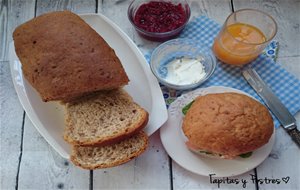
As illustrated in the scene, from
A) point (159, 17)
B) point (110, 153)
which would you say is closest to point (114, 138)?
point (110, 153)

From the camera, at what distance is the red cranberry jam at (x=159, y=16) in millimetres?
2199

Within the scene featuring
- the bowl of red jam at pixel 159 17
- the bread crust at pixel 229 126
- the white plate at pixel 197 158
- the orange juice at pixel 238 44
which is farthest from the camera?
the bowl of red jam at pixel 159 17

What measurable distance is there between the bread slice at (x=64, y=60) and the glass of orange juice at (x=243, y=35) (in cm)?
57

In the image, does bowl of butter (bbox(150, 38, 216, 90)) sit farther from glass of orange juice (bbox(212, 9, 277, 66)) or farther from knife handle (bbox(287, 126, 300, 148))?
knife handle (bbox(287, 126, 300, 148))

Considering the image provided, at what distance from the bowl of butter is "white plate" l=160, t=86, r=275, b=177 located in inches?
7.1

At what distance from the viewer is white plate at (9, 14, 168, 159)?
194 cm

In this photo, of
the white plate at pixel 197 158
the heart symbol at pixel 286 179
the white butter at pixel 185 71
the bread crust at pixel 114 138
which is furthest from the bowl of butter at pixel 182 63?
the heart symbol at pixel 286 179

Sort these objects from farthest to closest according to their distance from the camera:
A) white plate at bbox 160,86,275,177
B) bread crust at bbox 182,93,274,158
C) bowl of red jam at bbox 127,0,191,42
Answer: bowl of red jam at bbox 127,0,191,42, white plate at bbox 160,86,275,177, bread crust at bbox 182,93,274,158

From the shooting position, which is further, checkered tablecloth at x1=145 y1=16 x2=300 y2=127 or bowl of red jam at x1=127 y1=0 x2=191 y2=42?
bowl of red jam at x1=127 y1=0 x2=191 y2=42

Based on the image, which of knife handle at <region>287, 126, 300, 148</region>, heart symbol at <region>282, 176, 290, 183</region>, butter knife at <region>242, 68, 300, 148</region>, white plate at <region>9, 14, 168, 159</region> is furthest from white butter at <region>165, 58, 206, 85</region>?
heart symbol at <region>282, 176, 290, 183</region>

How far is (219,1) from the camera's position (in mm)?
2361

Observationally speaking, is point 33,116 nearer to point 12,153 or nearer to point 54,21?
point 12,153

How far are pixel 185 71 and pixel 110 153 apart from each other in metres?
0.59

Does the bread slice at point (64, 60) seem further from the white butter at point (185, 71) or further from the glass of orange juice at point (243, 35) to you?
the glass of orange juice at point (243, 35)
